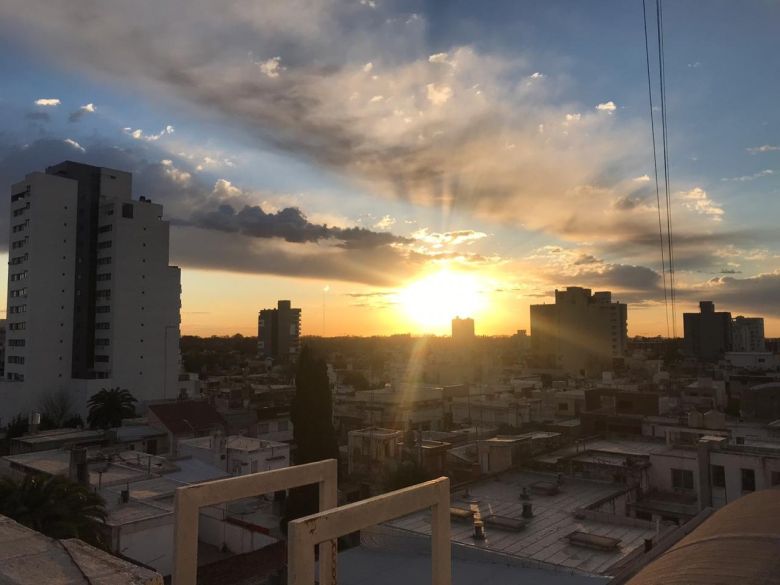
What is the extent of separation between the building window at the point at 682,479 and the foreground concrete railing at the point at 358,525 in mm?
23829

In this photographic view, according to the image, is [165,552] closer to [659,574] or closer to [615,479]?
[615,479]

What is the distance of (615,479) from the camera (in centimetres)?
2638

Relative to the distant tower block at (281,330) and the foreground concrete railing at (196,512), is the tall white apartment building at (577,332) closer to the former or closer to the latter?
the distant tower block at (281,330)

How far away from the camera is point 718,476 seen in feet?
77.7

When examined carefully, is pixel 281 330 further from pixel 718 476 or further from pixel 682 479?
pixel 718 476

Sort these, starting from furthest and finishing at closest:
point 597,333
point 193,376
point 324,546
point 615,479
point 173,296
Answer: point 597,333 < point 193,376 < point 173,296 < point 615,479 < point 324,546

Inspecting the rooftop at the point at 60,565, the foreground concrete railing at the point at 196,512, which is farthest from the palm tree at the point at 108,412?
the rooftop at the point at 60,565

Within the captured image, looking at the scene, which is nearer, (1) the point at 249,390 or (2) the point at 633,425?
(2) the point at 633,425

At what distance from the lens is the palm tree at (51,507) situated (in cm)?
1500

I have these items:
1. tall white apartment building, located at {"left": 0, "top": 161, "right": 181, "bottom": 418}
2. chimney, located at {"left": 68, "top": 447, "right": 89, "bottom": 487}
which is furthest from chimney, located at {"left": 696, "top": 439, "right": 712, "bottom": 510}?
tall white apartment building, located at {"left": 0, "top": 161, "right": 181, "bottom": 418}

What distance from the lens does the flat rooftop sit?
16906 millimetres

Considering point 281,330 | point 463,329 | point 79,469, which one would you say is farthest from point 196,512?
point 463,329

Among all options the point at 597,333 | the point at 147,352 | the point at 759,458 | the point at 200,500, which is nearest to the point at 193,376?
the point at 147,352

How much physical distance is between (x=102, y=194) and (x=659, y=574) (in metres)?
71.6
